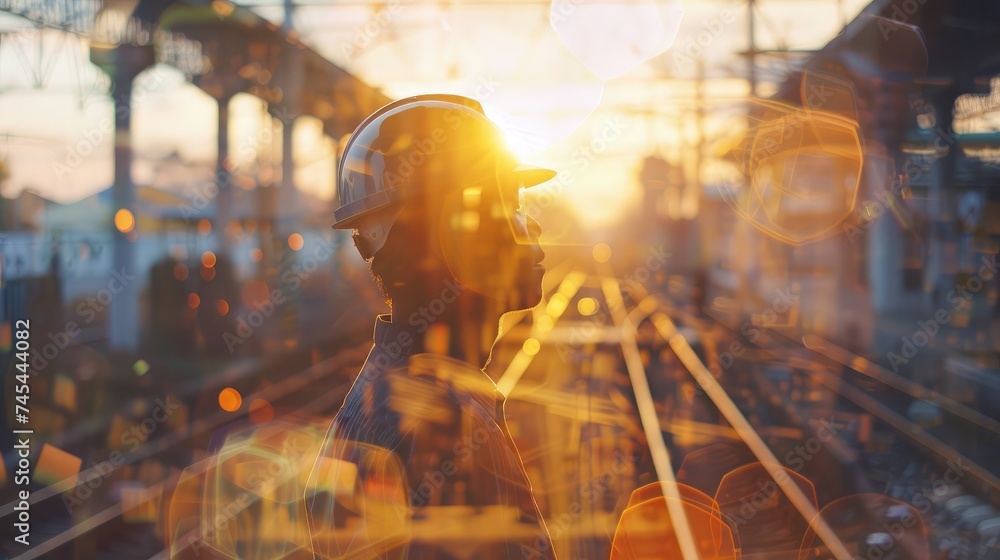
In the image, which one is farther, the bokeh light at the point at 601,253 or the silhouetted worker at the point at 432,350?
the bokeh light at the point at 601,253

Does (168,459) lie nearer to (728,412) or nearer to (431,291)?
(728,412)

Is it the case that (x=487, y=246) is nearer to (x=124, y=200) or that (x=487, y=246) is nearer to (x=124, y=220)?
(x=124, y=200)

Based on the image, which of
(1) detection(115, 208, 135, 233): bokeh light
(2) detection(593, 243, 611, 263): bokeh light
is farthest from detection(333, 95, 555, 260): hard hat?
(2) detection(593, 243, 611, 263): bokeh light

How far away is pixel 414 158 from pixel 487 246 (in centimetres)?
20

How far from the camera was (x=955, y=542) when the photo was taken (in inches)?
209

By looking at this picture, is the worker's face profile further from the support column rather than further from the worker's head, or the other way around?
the support column

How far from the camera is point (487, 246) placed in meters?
1.44

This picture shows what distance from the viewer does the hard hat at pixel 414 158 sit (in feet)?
4.65

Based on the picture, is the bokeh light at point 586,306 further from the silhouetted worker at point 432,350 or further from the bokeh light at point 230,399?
the silhouetted worker at point 432,350

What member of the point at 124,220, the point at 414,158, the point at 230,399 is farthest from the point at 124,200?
the point at 414,158

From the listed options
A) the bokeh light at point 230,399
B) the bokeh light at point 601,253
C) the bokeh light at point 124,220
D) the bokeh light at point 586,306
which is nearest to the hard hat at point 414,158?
the bokeh light at point 230,399

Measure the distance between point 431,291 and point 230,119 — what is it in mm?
16540

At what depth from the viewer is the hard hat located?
142 centimetres

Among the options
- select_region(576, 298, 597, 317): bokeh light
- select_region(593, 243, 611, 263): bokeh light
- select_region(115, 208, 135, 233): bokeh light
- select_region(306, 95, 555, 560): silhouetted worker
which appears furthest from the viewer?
select_region(593, 243, 611, 263): bokeh light
